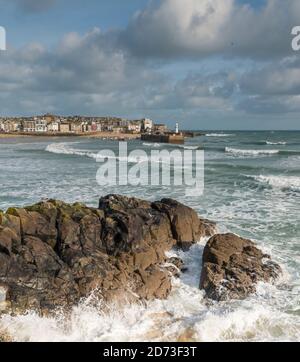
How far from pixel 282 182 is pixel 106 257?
15875 mm

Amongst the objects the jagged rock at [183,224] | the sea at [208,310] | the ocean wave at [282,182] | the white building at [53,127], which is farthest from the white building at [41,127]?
the jagged rock at [183,224]

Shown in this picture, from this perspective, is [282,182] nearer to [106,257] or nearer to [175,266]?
Answer: [175,266]

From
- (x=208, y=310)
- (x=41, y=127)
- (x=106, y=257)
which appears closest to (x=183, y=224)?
(x=106, y=257)

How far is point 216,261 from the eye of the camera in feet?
31.2

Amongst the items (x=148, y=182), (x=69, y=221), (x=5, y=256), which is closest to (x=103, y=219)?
(x=69, y=221)

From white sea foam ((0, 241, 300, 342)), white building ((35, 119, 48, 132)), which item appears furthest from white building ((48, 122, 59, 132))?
white sea foam ((0, 241, 300, 342))

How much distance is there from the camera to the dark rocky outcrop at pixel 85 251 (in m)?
7.75

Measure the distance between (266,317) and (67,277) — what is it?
3743mm

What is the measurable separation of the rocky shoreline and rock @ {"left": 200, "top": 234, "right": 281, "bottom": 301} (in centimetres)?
2

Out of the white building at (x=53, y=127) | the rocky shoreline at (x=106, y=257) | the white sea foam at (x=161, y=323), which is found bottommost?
the white sea foam at (x=161, y=323)

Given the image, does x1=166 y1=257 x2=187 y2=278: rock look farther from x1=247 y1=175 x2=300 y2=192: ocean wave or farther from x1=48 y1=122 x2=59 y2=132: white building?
x1=48 y1=122 x2=59 y2=132: white building

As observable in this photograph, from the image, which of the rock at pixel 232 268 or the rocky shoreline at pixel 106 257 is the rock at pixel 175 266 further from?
the rock at pixel 232 268

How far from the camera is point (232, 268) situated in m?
9.27

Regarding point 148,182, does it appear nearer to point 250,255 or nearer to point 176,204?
point 176,204
